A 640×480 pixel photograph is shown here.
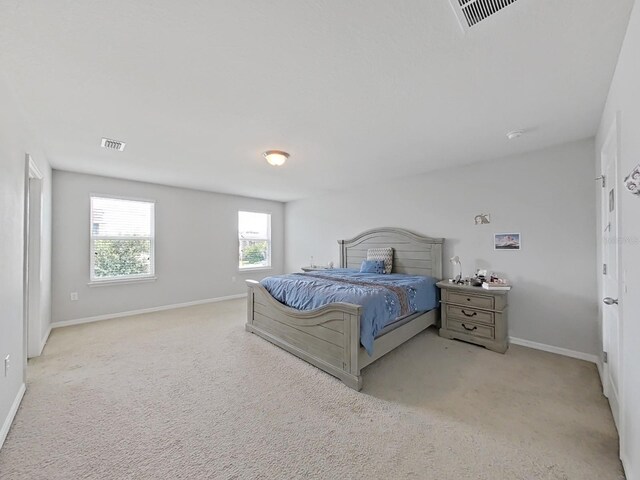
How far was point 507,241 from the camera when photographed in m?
3.47

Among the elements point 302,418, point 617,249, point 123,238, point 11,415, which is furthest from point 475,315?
point 123,238

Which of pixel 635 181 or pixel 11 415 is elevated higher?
pixel 635 181

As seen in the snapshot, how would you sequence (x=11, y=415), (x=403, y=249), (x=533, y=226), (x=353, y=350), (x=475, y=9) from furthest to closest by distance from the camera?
(x=403, y=249) → (x=533, y=226) → (x=353, y=350) → (x=11, y=415) → (x=475, y=9)

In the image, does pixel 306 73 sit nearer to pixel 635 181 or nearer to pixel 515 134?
pixel 635 181

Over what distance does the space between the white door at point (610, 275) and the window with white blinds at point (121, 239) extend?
5874 millimetres

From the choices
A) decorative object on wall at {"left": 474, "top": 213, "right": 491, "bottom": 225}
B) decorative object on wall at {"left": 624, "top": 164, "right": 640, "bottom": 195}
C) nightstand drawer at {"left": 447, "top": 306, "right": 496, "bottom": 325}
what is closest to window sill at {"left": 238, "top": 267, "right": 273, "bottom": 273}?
nightstand drawer at {"left": 447, "top": 306, "right": 496, "bottom": 325}

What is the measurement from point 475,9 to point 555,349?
139 inches

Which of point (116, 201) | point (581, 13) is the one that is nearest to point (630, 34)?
point (581, 13)

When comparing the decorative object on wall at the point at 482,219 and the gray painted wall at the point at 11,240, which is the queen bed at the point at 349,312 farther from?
the gray painted wall at the point at 11,240

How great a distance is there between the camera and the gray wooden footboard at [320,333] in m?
2.43

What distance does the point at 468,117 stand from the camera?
2.43 metres

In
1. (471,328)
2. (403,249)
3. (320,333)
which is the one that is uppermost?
(403,249)

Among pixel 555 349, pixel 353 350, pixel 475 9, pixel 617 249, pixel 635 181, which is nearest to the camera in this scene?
pixel 635 181

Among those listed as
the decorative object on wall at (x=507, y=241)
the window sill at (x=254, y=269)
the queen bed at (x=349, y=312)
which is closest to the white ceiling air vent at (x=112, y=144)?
the queen bed at (x=349, y=312)
